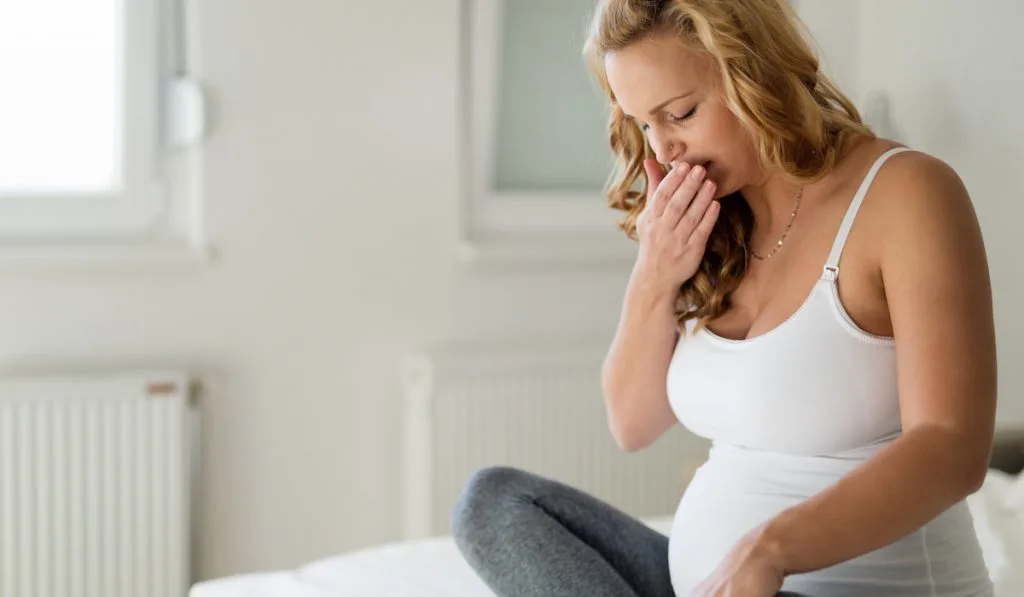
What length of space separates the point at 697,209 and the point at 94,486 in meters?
1.37

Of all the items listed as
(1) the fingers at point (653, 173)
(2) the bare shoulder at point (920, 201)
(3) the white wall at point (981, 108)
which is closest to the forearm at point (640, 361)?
(1) the fingers at point (653, 173)

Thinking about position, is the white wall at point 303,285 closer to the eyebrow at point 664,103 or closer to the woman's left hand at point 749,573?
the eyebrow at point 664,103

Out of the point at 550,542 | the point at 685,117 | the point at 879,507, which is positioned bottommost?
the point at 550,542

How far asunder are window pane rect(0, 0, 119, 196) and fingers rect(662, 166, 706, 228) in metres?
1.33

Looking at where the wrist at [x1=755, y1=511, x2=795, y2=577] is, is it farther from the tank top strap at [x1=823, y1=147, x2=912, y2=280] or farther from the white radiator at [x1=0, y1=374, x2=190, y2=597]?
the white radiator at [x1=0, y1=374, x2=190, y2=597]

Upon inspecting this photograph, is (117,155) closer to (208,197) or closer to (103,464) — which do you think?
(208,197)

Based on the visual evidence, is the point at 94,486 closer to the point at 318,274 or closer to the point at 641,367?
the point at 318,274

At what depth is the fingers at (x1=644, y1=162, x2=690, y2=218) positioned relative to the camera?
4.18 ft

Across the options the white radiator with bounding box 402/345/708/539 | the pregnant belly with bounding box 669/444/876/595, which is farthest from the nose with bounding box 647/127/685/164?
the white radiator with bounding box 402/345/708/539

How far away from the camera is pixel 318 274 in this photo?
7.65ft

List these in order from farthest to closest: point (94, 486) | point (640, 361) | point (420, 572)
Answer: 1. point (94, 486)
2. point (420, 572)
3. point (640, 361)

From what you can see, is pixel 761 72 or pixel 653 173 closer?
pixel 761 72

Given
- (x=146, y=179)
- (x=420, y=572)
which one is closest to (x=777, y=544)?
(x=420, y=572)

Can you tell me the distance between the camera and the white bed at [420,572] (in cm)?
153
